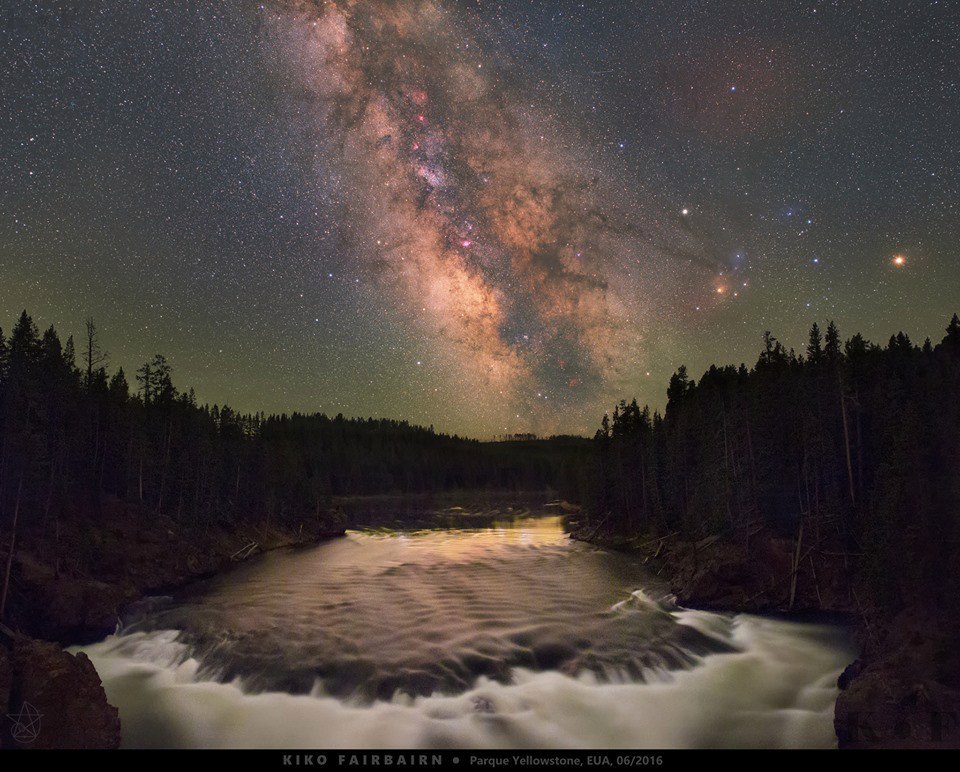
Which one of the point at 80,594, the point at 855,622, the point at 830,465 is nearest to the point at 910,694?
the point at 855,622

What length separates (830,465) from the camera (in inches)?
1660

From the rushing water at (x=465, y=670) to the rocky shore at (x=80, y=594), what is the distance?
8.43 ft

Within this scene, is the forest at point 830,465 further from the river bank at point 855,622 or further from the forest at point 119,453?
the forest at point 119,453

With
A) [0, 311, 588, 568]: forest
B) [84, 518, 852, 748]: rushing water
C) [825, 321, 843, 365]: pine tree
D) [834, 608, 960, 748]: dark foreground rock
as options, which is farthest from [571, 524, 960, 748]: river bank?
[0, 311, 588, 568]: forest

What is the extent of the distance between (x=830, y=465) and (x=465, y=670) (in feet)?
120

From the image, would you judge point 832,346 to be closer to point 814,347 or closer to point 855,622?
point 814,347

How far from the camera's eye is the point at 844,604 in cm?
3259

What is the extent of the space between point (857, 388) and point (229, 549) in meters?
68.5

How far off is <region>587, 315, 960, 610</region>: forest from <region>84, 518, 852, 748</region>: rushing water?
23.6 feet

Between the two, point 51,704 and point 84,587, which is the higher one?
point 51,704

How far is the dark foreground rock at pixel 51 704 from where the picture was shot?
15.2m

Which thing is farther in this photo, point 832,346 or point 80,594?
point 832,346

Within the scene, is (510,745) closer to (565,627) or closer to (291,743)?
(291,743)

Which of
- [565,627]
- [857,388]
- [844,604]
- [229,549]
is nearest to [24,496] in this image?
[229,549]
